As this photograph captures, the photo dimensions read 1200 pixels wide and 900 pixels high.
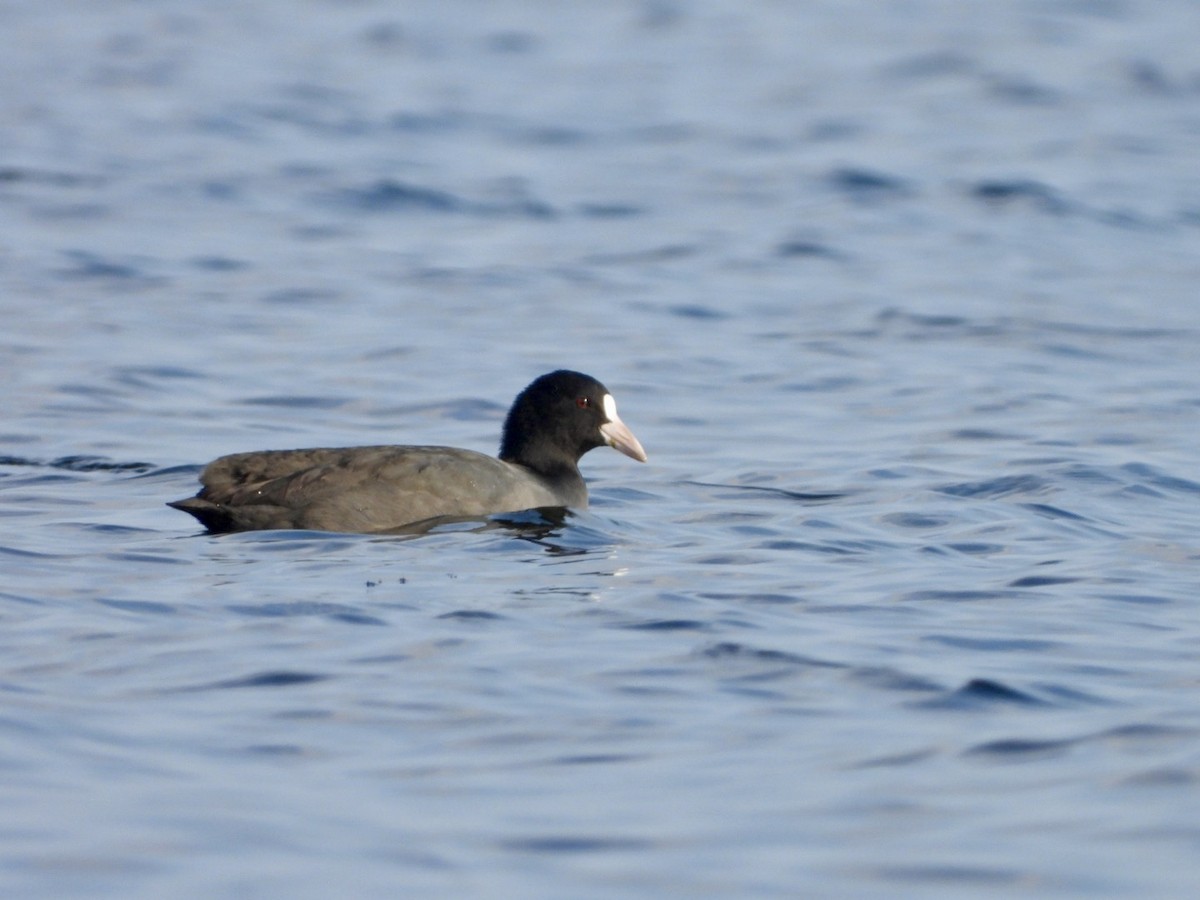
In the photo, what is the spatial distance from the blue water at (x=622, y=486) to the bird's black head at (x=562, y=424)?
43 centimetres

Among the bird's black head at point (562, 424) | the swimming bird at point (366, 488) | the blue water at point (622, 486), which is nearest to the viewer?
the blue water at point (622, 486)

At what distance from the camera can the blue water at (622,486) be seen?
535 centimetres

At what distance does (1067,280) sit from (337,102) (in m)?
12.9

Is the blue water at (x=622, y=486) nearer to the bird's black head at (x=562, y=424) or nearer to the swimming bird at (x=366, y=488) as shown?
the swimming bird at (x=366, y=488)

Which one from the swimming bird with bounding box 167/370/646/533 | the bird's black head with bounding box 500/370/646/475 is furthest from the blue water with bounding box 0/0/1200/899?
the bird's black head with bounding box 500/370/646/475

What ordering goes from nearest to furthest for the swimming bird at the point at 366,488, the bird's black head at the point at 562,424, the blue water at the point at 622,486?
1. the blue water at the point at 622,486
2. the swimming bird at the point at 366,488
3. the bird's black head at the point at 562,424

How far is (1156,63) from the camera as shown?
1200 inches

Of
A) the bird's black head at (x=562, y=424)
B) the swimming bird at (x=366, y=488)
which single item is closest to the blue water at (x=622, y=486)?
the swimming bird at (x=366, y=488)

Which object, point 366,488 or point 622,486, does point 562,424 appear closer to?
point 622,486

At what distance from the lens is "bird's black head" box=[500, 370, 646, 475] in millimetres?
10281

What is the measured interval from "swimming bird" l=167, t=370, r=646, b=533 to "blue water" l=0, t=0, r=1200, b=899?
18cm

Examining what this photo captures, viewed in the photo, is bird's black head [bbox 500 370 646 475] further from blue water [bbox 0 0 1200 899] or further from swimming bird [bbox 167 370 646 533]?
blue water [bbox 0 0 1200 899]

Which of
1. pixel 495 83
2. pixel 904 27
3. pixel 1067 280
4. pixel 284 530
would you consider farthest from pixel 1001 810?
pixel 904 27

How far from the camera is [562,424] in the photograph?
1032cm
